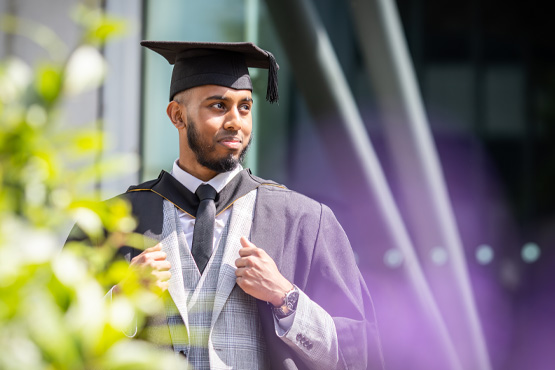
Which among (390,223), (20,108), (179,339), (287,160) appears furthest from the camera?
(287,160)

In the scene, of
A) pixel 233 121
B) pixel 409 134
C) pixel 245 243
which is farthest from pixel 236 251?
pixel 409 134

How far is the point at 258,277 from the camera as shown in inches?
83.6

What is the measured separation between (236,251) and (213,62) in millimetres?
603

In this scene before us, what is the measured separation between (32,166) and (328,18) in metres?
9.58

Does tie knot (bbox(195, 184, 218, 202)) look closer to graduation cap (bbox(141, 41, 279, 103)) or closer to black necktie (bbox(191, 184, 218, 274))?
black necktie (bbox(191, 184, 218, 274))

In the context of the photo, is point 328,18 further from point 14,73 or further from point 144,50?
point 14,73

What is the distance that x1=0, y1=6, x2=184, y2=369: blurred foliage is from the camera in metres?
0.58

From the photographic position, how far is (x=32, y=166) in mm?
619

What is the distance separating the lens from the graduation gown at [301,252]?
2250mm

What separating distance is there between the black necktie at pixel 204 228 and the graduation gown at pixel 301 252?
0.04 m

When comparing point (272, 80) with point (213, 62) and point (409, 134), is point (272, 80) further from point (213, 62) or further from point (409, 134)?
point (409, 134)

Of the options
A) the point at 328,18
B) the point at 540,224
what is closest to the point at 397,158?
the point at 328,18

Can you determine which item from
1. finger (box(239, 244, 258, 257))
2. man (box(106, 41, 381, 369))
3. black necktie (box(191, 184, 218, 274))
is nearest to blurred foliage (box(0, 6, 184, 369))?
man (box(106, 41, 381, 369))

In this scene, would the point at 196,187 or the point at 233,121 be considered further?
the point at 196,187
